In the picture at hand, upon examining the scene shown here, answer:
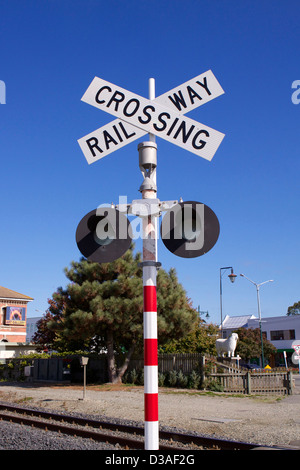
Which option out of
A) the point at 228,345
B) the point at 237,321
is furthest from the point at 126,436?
the point at 237,321

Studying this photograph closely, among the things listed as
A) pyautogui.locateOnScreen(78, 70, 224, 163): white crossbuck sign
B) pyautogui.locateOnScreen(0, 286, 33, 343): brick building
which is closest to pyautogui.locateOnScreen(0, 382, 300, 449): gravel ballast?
pyautogui.locateOnScreen(78, 70, 224, 163): white crossbuck sign

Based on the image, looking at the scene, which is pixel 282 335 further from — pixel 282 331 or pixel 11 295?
pixel 11 295


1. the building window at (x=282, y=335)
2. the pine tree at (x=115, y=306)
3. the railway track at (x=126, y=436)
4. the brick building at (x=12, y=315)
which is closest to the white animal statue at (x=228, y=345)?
the pine tree at (x=115, y=306)

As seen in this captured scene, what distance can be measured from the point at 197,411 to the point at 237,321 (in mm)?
65308

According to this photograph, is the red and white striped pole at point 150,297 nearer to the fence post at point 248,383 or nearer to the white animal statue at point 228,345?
the fence post at point 248,383

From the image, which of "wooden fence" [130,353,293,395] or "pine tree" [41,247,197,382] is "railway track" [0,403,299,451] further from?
"wooden fence" [130,353,293,395]

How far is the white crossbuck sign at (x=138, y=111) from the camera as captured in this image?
4043 millimetres

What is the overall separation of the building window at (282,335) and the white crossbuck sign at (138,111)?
6642 centimetres

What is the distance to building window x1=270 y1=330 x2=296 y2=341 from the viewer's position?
65.6m

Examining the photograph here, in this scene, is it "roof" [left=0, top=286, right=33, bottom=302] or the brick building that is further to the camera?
"roof" [left=0, top=286, right=33, bottom=302]

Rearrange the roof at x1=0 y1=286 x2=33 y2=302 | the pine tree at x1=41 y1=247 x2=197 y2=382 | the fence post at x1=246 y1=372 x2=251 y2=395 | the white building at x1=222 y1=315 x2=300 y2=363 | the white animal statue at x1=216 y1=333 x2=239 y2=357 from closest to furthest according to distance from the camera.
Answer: the fence post at x1=246 y1=372 x2=251 y2=395, the pine tree at x1=41 y1=247 x2=197 y2=382, the white animal statue at x1=216 y1=333 x2=239 y2=357, the roof at x1=0 y1=286 x2=33 y2=302, the white building at x1=222 y1=315 x2=300 y2=363

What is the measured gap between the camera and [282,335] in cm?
6688

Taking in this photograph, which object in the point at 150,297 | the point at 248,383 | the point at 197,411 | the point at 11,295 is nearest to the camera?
the point at 150,297

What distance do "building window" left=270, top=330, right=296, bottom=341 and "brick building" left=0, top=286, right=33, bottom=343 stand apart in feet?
119
